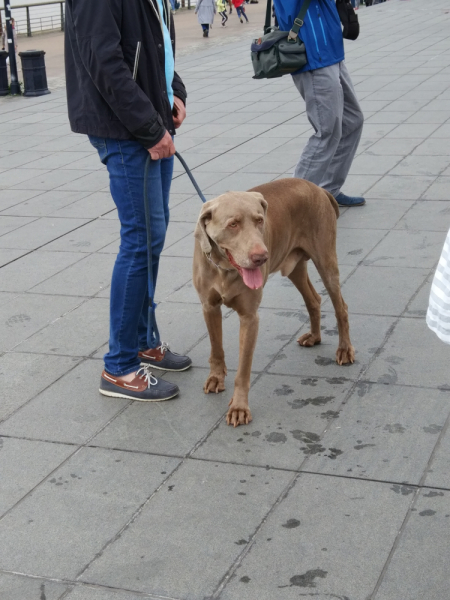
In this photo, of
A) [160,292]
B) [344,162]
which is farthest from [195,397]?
[344,162]

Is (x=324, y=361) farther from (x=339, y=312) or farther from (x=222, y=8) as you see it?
(x=222, y=8)

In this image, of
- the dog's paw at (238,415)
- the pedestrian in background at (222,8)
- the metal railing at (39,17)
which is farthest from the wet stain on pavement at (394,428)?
the metal railing at (39,17)

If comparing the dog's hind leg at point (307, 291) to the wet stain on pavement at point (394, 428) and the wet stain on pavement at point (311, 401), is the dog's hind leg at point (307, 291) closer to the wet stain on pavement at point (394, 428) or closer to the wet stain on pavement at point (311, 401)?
the wet stain on pavement at point (311, 401)

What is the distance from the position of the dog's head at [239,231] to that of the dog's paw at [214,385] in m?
0.76

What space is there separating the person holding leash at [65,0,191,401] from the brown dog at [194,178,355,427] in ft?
1.10

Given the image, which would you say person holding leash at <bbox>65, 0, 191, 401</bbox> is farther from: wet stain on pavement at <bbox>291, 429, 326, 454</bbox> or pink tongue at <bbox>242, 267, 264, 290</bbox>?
wet stain on pavement at <bbox>291, 429, 326, 454</bbox>

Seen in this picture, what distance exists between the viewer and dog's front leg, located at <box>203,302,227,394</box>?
4.30 metres

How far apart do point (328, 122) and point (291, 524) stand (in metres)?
4.02

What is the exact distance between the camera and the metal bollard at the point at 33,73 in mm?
14672

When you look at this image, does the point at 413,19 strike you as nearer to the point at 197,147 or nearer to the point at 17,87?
the point at 17,87

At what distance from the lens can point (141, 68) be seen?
4027 millimetres

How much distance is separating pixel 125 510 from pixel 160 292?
2531 mm

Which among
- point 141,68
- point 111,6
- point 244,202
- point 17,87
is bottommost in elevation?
point 17,87

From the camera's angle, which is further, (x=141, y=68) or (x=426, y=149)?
(x=426, y=149)
